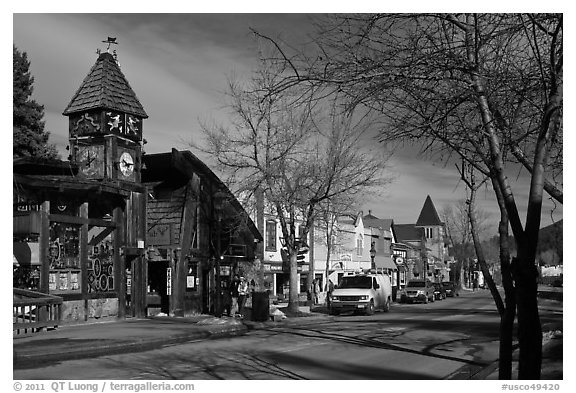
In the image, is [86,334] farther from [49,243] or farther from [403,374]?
[403,374]

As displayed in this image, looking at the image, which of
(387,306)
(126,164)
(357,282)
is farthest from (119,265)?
(387,306)

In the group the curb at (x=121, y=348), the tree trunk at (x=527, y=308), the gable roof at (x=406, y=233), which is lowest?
the curb at (x=121, y=348)

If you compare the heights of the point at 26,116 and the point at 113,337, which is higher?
the point at 26,116

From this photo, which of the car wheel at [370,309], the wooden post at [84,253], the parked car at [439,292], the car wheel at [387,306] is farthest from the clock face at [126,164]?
the parked car at [439,292]

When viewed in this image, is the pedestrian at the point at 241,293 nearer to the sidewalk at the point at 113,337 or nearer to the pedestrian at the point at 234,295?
the pedestrian at the point at 234,295

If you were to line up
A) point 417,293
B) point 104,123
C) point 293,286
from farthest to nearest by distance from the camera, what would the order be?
1. point 417,293
2. point 293,286
3. point 104,123

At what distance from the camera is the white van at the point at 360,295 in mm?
31469

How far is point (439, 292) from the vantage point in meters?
52.0

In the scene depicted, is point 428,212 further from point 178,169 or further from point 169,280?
point 178,169

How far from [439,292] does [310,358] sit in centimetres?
3970

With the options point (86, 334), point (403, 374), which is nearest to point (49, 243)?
point (86, 334)

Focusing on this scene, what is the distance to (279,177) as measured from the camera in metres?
26.4

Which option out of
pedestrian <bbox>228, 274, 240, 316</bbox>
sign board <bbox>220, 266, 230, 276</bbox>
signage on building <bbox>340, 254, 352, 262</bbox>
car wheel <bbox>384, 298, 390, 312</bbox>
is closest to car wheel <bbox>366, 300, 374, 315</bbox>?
car wheel <bbox>384, 298, 390, 312</bbox>

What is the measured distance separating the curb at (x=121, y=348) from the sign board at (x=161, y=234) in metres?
6.30
